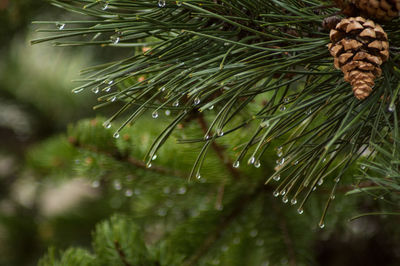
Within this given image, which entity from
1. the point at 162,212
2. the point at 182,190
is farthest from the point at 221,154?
the point at 162,212

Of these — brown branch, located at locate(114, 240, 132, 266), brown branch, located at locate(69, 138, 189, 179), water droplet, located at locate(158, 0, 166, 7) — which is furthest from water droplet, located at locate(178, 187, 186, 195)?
water droplet, located at locate(158, 0, 166, 7)

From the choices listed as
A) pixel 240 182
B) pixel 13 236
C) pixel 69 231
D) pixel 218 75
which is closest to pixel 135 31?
pixel 218 75

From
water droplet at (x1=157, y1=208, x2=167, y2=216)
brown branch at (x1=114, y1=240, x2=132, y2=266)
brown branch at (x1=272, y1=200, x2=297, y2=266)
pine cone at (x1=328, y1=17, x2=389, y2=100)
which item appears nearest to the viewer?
pine cone at (x1=328, y1=17, x2=389, y2=100)

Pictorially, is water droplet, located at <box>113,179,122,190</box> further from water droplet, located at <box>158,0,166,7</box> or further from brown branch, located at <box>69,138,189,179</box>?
water droplet, located at <box>158,0,166,7</box>

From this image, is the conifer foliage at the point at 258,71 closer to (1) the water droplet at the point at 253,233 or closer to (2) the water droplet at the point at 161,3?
(2) the water droplet at the point at 161,3

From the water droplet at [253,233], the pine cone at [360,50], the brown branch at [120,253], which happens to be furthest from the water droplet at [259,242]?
the pine cone at [360,50]
